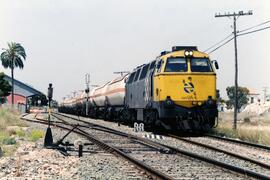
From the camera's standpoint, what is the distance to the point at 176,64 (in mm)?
19672

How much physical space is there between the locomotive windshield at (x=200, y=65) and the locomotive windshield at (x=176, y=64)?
1.10 ft

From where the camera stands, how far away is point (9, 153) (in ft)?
45.5

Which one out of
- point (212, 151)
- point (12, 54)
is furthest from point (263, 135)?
point (12, 54)

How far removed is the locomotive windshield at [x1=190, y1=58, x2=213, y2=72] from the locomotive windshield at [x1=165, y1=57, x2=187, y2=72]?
0.33m

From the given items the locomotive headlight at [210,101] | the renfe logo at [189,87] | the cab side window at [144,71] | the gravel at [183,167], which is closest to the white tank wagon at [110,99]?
the cab side window at [144,71]

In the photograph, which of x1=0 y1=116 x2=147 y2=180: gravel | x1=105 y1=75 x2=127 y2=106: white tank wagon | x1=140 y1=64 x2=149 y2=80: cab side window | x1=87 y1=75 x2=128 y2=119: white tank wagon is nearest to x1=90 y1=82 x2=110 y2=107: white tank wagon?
x1=87 y1=75 x2=128 y2=119: white tank wagon

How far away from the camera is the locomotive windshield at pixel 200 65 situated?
1966 cm

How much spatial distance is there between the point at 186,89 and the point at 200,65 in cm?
127

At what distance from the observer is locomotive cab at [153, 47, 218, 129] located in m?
19.0

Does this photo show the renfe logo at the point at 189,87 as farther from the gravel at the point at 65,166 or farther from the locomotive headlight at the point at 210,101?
the gravel at the point at 65,166

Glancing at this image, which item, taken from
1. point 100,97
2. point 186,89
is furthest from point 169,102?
point 100,97

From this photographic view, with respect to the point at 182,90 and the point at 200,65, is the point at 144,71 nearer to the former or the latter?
the point at 200,65

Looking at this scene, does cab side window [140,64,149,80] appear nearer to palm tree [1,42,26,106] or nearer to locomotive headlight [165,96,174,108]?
locomotive headlight [165,96,174,108]

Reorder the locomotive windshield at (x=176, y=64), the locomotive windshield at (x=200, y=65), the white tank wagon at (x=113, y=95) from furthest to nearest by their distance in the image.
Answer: the white tank wagon at (x=113, y=95)
the locomotive windshield at (x=200, y=65)
the locomotive windshield at (x=176, y=64)
